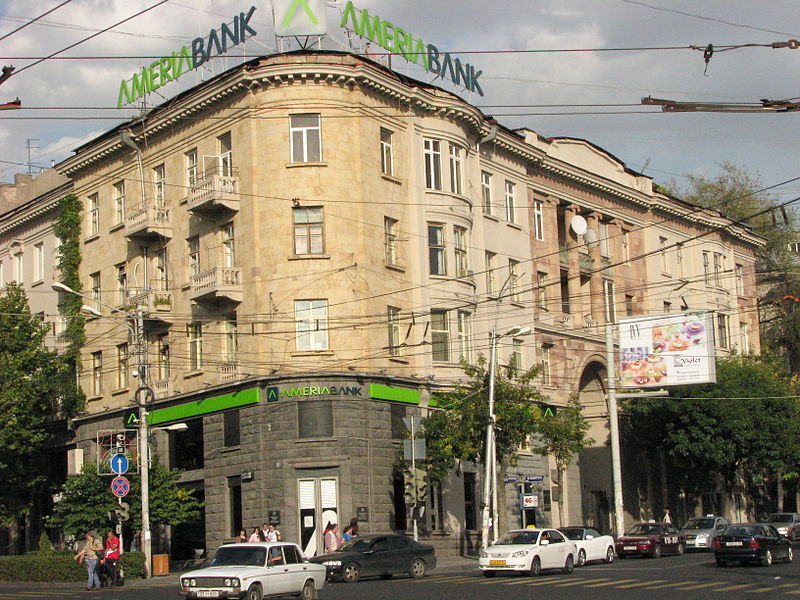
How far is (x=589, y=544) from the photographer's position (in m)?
38.8

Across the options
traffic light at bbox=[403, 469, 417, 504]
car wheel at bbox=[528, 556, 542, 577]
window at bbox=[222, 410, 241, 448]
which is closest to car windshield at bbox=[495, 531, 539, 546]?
car wheel at bbox=[528, 556, 542, 577]

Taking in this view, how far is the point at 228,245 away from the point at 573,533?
60.2 feet

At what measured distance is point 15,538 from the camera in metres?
59.5

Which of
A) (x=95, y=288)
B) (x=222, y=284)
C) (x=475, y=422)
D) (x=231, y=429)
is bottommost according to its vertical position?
(x=475, y=422)

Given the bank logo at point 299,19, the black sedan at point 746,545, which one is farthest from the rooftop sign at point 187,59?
the black sedan at point 746,545

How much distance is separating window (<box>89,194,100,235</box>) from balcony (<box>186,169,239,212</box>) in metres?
9.50

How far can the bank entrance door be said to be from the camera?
144 feet

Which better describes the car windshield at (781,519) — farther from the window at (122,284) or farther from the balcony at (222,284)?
the window at (122,284)

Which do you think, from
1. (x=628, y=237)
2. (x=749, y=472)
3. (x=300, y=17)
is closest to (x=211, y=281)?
(x=300, y=17)

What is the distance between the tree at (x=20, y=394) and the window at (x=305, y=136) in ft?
51.8

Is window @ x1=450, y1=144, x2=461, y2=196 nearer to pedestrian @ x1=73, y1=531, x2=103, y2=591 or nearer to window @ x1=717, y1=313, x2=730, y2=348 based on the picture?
pedestrian @ x1=73, y1=531, x2=103, y2=591

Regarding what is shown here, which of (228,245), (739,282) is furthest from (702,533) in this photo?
(739,282)

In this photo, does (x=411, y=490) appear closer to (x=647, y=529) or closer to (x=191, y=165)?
(x=647, y=529)

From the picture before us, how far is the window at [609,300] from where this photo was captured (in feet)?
204
